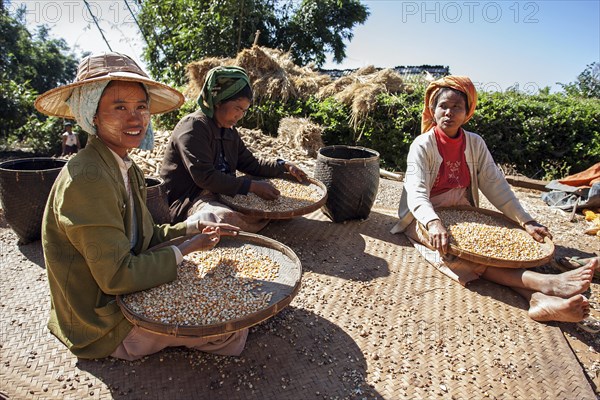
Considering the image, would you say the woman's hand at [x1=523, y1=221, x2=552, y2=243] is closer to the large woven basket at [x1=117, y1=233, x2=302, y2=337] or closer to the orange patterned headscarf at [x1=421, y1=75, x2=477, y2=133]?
the orange patterned headscarf at [x1=421, y1=75, x2=477, y2=133]

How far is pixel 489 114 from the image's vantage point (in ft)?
24.5

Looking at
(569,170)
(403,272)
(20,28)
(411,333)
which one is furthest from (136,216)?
(20,28)

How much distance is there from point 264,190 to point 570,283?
207cm

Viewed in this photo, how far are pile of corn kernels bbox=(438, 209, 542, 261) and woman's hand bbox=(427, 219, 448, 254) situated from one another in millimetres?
95

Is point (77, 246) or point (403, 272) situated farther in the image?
point (403, 272)

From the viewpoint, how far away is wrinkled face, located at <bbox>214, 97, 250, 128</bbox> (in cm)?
294

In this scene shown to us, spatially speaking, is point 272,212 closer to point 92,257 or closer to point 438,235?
point 438,235

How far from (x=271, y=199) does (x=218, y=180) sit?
0.43 m

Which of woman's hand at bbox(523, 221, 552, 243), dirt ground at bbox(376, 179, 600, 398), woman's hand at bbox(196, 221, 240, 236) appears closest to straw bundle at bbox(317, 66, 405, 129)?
dirt ground at bbox(376, 179, 600, 398)

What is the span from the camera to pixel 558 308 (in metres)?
2.18

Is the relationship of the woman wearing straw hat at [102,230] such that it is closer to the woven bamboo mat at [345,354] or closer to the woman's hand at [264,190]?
A: the woven bamboo mat at [345,354]

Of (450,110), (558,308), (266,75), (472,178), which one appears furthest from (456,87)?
(266,75)

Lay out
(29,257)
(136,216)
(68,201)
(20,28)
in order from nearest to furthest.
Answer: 1. (68,201)
2. (136,216)
3. (29,257)
4. (20,28)

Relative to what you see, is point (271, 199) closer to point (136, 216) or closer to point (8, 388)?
point (136, 216)
